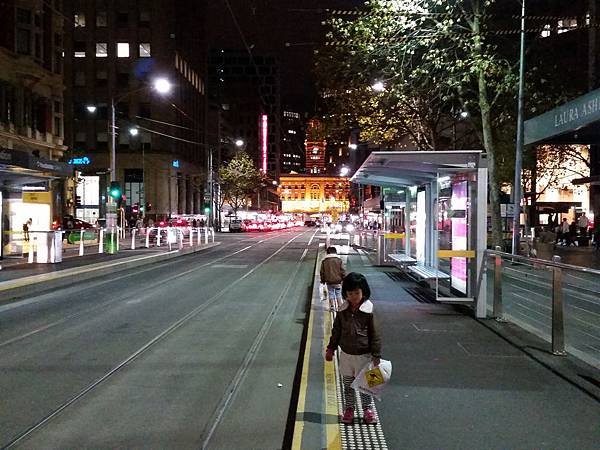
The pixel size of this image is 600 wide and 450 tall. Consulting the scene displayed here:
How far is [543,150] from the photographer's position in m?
44.1

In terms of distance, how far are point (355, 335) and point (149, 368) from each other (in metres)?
3.72

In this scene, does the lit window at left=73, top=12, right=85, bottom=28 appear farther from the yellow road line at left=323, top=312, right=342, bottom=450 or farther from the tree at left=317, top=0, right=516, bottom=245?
the yellow road line at left=323, top=312, right=342, bottom=450

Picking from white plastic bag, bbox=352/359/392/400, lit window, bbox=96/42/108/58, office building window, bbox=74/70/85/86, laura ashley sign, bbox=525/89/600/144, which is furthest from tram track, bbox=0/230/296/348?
lit window, bbox=96/42/108/58

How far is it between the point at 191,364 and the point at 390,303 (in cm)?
585

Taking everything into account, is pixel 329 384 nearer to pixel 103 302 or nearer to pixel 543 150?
pixel 103 302

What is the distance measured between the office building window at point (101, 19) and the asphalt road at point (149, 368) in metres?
63.6

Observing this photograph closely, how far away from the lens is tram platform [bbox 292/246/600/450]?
532 centimetres

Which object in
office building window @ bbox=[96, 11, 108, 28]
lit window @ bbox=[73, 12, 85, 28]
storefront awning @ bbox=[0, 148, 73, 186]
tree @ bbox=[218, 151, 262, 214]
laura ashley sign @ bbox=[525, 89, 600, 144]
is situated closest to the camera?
laura ashley sign @ bbox=[525, 89, 600, 144]

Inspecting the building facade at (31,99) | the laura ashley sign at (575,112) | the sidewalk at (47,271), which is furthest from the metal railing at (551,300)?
the building facade at (31,99)

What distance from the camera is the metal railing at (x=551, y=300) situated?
821 centimetres

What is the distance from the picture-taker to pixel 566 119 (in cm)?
1595

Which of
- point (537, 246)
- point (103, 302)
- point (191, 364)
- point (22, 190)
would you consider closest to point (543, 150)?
point (537, 246)

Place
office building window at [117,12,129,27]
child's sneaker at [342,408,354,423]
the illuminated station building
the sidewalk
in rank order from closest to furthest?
child's sneaker at [342,408,354,423], the sidewalk, office building window at [117,12,129,27], the illuminated station building

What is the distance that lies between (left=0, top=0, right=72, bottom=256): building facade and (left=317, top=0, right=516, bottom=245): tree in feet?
40.9
